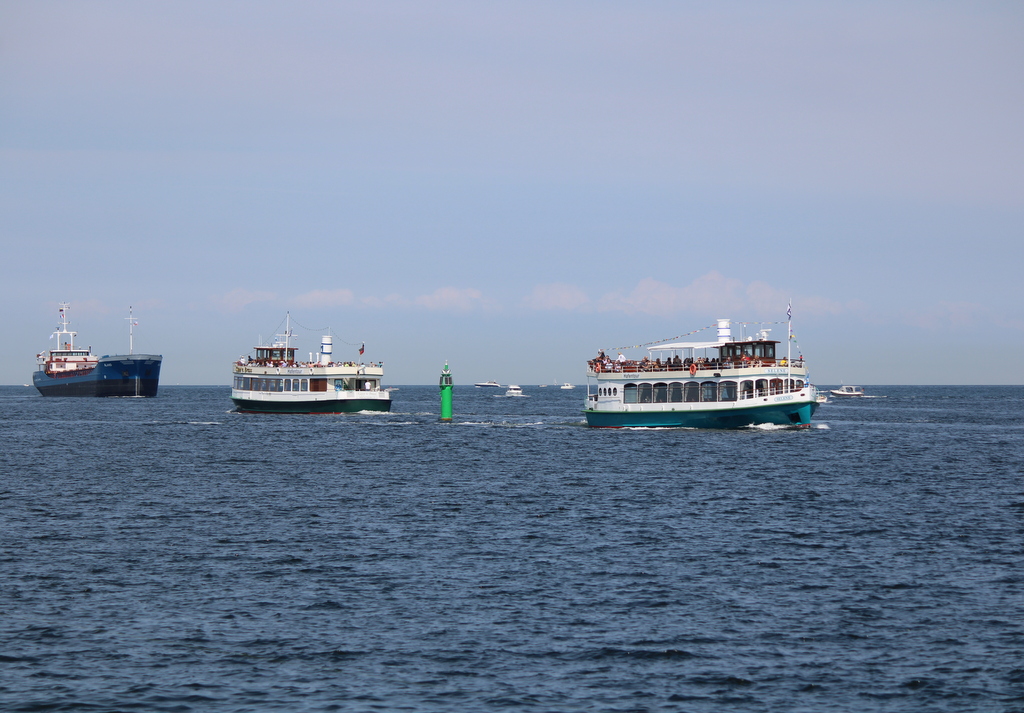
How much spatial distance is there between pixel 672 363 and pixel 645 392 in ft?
10.5

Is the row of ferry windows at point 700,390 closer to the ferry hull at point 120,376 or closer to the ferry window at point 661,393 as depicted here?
the ferry window at point 661,393

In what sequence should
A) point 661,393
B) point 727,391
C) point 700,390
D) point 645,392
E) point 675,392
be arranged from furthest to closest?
1. point 645,392
2. point 661,393
3. point 675,392
4. point 700,390
5. point 727,391

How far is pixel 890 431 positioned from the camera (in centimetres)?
9500

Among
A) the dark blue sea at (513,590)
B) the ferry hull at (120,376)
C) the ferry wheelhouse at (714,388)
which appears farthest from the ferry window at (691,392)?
the ferry hull at (120,376)

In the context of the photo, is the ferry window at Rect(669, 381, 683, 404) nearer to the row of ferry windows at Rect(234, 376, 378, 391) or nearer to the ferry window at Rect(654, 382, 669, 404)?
the ferry window at Rect(654, 382, 669, 404)

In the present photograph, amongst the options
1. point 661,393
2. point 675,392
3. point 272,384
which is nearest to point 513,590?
point 675,392

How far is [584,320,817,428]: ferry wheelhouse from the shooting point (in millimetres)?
76562

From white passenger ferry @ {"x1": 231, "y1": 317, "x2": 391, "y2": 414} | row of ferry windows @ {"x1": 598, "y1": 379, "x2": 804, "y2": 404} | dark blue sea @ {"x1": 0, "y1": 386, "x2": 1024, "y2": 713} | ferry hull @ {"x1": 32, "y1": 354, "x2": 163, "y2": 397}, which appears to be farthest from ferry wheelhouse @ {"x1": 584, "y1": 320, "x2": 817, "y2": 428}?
ferry hull @ {"x1": 32, "y1": 354, "x2": 163, "y2": 397}

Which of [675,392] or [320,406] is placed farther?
[320,406]

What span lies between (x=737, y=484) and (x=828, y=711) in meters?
31.2

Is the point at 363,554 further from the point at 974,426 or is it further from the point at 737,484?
the point at 974,426

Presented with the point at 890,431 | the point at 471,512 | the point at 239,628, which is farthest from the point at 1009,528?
the point at 890,431

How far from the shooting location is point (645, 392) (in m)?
81.6

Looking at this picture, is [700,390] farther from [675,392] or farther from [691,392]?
[675,392]
